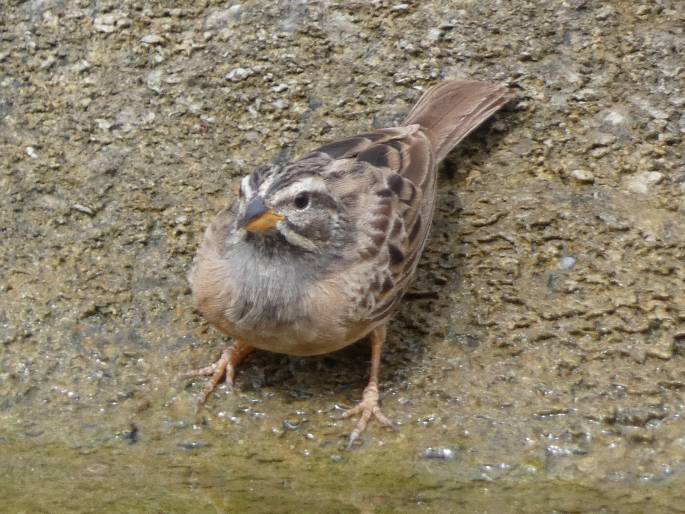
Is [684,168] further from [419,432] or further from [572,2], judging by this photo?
[419,432]

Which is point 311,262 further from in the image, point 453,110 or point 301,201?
point 453,110

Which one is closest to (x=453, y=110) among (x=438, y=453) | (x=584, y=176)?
(x=584, y=176)

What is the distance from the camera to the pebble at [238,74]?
7.37 metres

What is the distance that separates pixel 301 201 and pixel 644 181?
89.6 inches

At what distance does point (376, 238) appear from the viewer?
5.92 meters

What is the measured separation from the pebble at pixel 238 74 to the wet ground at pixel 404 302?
0.05 feet

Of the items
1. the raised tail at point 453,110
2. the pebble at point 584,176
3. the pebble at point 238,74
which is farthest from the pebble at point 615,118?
the pebble at point 238,74

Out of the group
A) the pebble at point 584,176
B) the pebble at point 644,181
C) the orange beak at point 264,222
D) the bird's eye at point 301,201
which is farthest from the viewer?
the pebble at point 584,176

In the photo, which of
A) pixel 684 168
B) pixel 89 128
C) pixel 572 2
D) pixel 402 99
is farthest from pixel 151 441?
pixel 572 2

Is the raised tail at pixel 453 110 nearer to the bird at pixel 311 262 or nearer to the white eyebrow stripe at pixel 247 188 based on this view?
the bird at pixel 311 262

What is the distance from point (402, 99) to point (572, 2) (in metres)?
1.33

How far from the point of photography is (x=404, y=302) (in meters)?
6.30

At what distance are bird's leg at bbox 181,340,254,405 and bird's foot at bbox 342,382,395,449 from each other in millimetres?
675

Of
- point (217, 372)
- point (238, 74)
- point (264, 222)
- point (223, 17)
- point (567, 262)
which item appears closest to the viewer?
point (264, 222)
